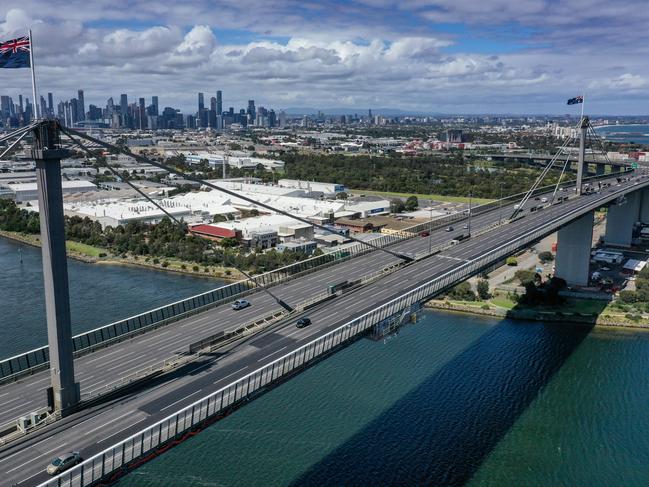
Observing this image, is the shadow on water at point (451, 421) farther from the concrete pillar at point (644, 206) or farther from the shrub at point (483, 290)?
the concrete pillar at point (644, 206)

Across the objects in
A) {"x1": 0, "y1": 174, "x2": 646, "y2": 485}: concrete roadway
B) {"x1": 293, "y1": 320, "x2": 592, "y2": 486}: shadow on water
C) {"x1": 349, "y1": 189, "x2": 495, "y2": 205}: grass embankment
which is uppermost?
{"x1": 0, "y1": 174, "x2": 646, "y2": 485}: concrete roadway

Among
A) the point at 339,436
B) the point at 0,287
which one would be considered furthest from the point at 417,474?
the point at 0,287

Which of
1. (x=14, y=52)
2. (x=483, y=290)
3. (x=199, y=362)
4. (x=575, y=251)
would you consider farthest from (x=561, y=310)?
(x=14, y=52)

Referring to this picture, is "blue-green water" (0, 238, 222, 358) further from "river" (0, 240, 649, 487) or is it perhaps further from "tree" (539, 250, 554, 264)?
"tree" (539, 250, 554, 264)

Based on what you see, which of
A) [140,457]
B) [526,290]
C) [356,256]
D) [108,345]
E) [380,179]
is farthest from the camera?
[380,179]

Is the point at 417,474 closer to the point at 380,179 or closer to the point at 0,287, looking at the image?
the point at 0,287

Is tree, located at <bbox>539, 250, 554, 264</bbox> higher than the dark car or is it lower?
lower

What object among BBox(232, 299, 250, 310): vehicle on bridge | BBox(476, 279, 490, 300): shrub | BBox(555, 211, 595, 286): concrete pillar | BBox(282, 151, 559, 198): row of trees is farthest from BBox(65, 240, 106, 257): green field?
BBox(282, 151, 559, 198): row of trees
